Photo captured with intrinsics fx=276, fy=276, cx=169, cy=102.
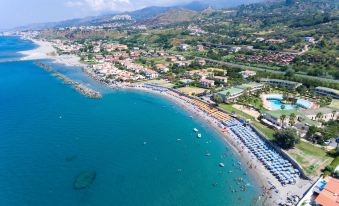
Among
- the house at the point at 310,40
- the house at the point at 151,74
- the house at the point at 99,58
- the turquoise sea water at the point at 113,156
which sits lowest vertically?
the house at the point at 99,58

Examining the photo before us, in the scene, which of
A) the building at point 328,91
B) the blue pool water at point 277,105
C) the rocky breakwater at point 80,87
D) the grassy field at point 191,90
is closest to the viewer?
the blue pool water at point 277,105

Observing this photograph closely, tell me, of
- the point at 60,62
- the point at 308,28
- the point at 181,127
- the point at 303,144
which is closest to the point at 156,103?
the point at 181,127

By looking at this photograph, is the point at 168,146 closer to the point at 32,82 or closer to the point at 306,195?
the point at 306,195

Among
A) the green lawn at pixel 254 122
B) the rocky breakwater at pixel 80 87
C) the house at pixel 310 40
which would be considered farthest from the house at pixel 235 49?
the rocky breakwater at pixel 80 87

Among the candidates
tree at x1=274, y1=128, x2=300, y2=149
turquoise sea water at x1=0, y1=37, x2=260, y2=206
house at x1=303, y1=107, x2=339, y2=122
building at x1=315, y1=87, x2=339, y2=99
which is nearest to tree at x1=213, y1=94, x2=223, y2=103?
turquoise sea water at x1=0, y1=37, x2=260, y2=206

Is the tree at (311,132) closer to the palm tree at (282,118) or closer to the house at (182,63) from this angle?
the palm tree at (282,118)

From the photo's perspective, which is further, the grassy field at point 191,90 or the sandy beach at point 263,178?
the grassy field at point 191,90
